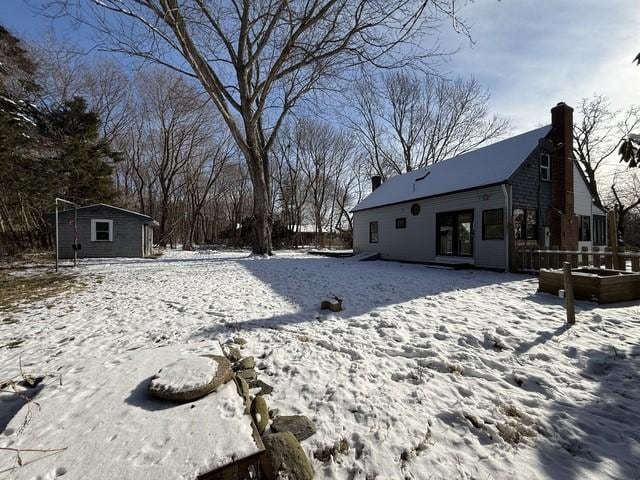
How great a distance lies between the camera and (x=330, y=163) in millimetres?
34000

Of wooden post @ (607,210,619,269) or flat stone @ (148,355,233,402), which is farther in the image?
wooden post @ (607,210,619,269)

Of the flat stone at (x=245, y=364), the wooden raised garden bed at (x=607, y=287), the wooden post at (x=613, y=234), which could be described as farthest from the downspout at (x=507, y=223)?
the flat stone at (x=245, y=364)

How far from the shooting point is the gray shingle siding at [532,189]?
34.1 feet

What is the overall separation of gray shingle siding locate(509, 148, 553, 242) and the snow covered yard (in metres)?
5.92

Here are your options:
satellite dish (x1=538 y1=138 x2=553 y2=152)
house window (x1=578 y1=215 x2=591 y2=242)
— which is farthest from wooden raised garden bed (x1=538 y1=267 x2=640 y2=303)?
house window (x1=578 y1=215 x2=591 y2=242)

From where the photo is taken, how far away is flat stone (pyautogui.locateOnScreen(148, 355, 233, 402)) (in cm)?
205

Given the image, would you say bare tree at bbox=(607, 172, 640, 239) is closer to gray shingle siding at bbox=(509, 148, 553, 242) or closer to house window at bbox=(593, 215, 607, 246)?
house window at bbox=(593, 215, 607, 246)

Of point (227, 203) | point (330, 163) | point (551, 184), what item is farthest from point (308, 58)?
point (227, 203)

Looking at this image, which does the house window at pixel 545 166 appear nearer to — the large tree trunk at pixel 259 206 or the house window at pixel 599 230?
the house window at pixel 599 230

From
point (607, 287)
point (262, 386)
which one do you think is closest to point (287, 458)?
point (262, 386)

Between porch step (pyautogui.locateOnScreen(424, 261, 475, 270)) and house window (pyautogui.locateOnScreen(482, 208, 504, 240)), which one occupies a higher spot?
house window (pyautogui.locateOnScreen(482, 208, 504, 240))

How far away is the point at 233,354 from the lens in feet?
10.0

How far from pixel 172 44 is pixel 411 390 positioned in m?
13.3

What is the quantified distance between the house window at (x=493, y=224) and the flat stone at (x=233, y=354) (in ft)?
33.8
